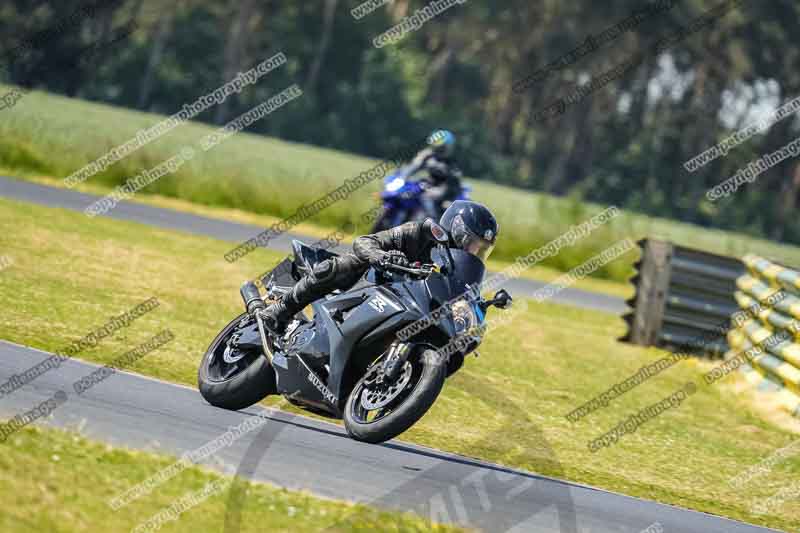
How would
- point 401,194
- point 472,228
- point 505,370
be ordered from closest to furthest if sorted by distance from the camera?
1. point 472,228
2. point 505,370
3. point 401,194

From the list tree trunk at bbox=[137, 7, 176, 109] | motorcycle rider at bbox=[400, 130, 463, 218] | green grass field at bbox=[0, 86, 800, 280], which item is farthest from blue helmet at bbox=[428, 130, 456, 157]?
tree trunk at bbox=[137, 7, 176, 109]

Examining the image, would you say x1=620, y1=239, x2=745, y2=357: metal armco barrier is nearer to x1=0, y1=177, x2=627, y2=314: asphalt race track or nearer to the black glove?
x1=0, y1=177, x2=627, y2=314: asphalt race track

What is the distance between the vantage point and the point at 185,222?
2217 cm

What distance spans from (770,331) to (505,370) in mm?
3471

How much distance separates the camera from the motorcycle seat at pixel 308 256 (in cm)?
864

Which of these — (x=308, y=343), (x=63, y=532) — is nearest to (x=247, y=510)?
(x=63, y=532)

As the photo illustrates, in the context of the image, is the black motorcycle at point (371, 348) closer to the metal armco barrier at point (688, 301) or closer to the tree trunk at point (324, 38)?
the metal armco barrier at point (688, 301)

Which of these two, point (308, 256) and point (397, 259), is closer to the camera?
point (397, 259)

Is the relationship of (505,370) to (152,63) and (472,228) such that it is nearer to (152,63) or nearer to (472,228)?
(472,228)

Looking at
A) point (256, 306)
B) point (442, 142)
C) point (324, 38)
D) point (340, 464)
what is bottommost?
point (324, 38)

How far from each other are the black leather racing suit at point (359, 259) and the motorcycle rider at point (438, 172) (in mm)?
9261

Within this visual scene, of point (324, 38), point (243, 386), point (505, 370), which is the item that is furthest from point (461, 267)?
Result: point (324, 38)

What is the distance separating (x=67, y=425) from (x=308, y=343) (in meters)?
1.67

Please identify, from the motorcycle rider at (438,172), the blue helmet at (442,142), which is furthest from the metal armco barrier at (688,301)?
the blue helmet at (442,142)
